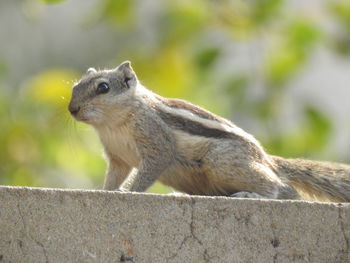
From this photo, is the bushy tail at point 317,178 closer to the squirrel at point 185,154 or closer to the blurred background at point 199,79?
the squirrel at point 185,154

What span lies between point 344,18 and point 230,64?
6258 millimetres

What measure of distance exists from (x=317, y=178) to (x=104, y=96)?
47.5 inches

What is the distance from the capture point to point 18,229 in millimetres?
3732

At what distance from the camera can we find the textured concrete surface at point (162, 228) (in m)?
3.74

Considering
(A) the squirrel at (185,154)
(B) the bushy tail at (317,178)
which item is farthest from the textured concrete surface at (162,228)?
(B) the bushy tail at (317,178)

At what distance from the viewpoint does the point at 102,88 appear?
223 inches

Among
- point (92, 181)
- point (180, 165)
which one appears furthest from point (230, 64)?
point (180, 165)

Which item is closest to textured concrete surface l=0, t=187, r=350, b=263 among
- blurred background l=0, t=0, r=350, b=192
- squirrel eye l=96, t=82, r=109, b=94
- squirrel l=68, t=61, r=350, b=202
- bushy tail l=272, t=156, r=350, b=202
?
squirrel l=68, t=61, r=350, b=202

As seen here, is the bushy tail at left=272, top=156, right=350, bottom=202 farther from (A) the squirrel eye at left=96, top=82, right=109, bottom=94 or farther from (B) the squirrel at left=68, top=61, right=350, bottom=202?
(A) the squirrel eye at left=96, top=82, right=109, bottom=94

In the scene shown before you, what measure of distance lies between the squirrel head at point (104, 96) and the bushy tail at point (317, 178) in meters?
0.86

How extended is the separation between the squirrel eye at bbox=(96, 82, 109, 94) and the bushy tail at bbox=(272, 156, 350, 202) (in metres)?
0.97

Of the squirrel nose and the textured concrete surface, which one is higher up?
the squirrel nose

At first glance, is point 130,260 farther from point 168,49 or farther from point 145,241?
point 168,49

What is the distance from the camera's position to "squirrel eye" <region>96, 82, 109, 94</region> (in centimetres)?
563
